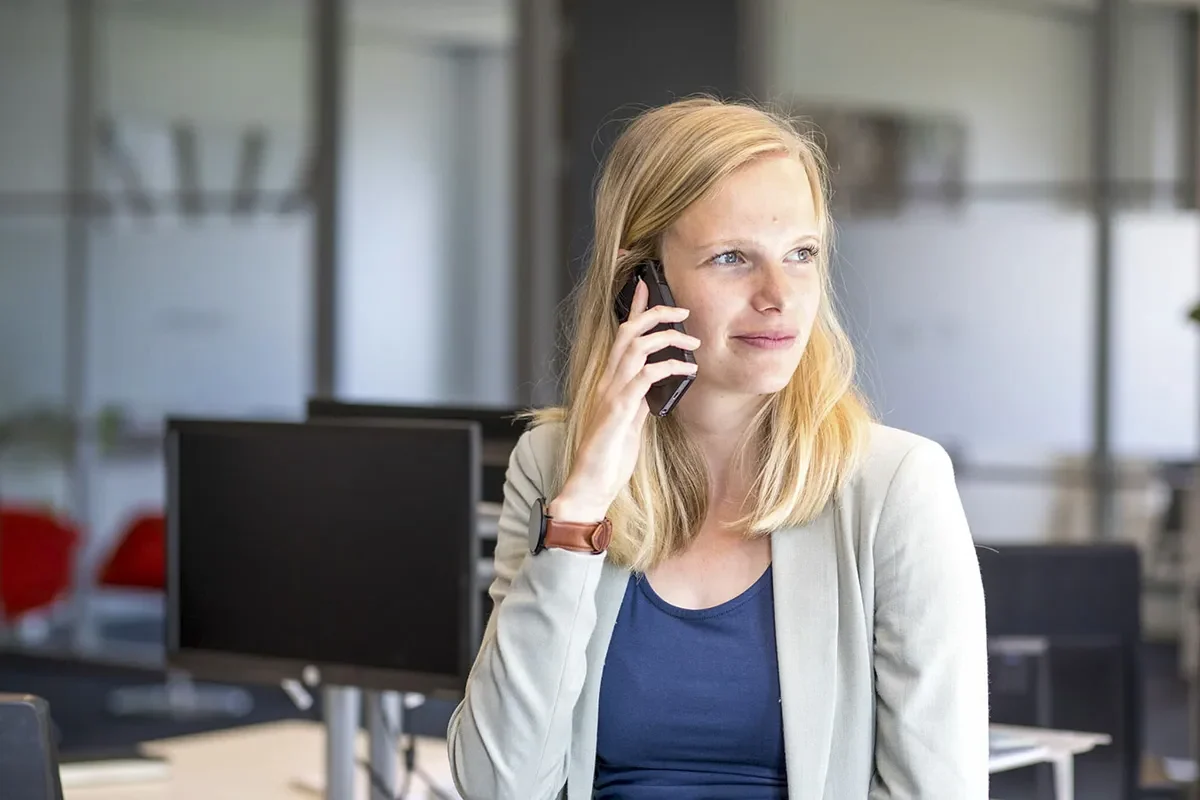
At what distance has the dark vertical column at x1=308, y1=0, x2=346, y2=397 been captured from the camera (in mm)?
6750

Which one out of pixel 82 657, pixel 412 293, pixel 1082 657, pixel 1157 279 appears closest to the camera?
pixel 1082 657

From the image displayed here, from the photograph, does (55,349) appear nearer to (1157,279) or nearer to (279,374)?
(279,374)

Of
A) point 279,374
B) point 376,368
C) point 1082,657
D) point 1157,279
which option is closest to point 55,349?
point 279,374

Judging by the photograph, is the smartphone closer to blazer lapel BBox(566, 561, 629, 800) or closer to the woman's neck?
the woman's neck

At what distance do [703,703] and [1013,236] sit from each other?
407 cm

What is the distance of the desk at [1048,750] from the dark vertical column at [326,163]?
454cm

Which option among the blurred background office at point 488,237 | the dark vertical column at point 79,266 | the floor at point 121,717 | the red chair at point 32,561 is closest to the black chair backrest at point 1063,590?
the blurred background office at point 488,237

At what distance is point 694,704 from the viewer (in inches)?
73.7

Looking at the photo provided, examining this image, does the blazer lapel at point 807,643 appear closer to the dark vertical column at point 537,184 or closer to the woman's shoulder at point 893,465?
the woman's shoulder at point 893,465

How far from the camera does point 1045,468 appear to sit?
5625 mm

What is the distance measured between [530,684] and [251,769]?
1.16m

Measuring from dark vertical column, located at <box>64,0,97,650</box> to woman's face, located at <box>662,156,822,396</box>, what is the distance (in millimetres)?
5705

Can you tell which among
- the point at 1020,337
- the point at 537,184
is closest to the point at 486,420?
the point at 1020,337

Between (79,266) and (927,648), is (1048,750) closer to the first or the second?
(927,648)
